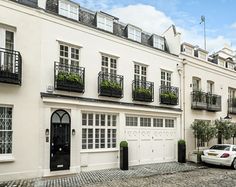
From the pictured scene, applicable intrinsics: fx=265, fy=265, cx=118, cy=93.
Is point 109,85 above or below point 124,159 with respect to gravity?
above

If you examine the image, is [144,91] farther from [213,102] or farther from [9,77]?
[9,77]

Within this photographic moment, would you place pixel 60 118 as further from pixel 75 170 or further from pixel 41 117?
pixel 75 170

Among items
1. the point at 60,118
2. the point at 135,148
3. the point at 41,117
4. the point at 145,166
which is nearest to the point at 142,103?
the point at 135,148

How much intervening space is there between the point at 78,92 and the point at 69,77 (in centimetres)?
93

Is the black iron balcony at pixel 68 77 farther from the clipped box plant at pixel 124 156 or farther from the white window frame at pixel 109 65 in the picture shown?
the clipped box plant at pixel 124 156

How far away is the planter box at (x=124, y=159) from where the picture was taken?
45.1 feet

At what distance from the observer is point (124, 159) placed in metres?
13.8

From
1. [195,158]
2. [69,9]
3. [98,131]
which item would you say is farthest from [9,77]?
[195,158]

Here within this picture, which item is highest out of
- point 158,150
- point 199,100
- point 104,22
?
point 104,22

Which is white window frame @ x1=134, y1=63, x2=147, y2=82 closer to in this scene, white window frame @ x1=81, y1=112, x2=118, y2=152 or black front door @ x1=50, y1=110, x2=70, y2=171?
white window frame @ x1=81, y1=112, x2=118, y2=152

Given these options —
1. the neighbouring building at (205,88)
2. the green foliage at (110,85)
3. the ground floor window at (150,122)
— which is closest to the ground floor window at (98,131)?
the ground floor window at (150,122)

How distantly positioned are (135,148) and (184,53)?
307 inches

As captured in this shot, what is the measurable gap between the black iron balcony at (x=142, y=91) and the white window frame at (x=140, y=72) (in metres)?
0.40

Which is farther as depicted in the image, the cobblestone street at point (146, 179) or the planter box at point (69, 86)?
the planter box at point (69, 86)
